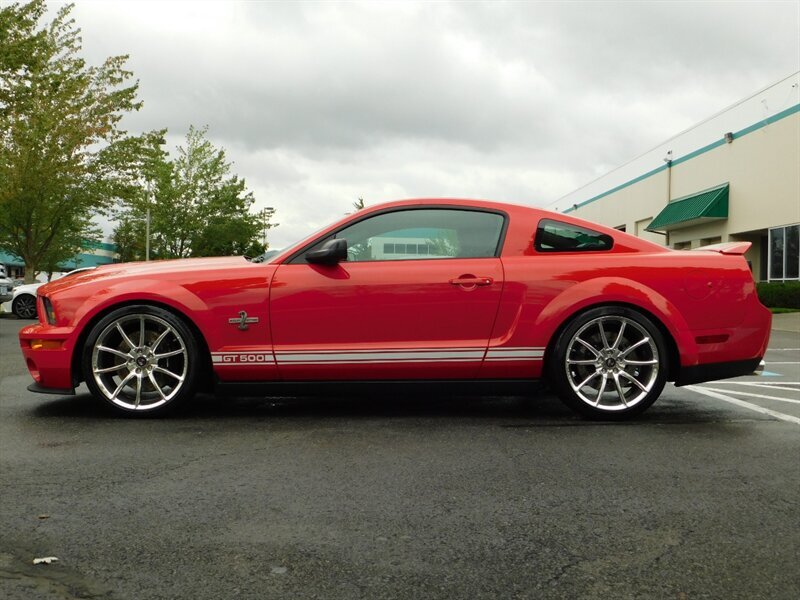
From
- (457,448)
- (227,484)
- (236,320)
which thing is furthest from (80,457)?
(457,448)

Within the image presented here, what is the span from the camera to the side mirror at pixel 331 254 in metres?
5.17

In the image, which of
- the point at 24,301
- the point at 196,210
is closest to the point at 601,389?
the point at 24,301

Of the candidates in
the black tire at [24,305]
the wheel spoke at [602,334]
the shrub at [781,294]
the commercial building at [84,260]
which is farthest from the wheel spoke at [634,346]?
the commercial building at [84,260]

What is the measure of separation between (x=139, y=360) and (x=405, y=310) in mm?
1788

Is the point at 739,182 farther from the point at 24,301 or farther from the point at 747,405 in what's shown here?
the point at 747,405

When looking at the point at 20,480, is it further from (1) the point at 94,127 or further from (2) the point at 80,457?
(1) the point at 94,127

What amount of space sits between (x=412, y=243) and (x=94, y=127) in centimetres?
2455

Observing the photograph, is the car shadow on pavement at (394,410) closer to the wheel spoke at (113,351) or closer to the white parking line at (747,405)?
→ the white parking line at (747,405)

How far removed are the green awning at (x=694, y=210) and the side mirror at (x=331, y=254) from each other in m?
25.6

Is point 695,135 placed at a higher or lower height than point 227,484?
higher

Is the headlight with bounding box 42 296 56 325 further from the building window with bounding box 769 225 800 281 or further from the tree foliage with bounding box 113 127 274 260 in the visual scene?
the tree foliage with bounding box 113 127 274 260

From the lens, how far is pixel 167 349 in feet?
17.4

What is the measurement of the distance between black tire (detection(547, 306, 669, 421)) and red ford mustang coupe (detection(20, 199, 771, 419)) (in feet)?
0.03

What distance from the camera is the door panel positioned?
17.1ft
